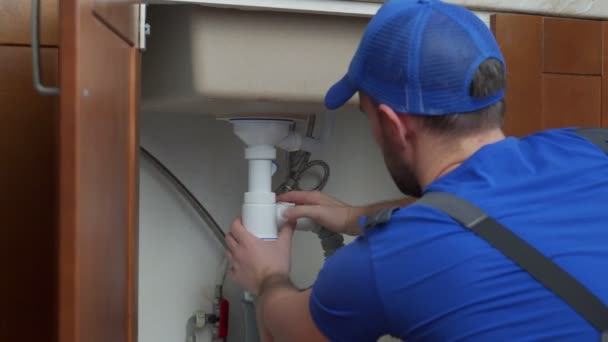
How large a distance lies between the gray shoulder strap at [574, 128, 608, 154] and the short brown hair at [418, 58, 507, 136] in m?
0.11

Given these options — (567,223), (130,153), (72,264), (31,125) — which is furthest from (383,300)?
(31,125)

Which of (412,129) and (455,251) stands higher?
(412,129)

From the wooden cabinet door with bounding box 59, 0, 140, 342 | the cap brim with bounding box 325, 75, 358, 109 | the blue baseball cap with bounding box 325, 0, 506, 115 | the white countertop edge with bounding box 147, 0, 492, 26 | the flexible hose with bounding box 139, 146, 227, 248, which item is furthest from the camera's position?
the flexible hose with bounding box 139, 146, 227, 248

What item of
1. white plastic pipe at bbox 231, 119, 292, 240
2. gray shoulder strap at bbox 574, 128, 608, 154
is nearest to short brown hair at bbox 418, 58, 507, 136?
gray shoulder strap at bbox 574, 128, 608, 154

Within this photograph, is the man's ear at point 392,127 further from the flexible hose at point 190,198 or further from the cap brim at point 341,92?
the flexible hose at point 190,198

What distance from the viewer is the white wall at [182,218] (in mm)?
1424

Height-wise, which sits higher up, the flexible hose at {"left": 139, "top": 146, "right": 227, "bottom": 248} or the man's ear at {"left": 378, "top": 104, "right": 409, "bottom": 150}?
the man's ear at {"left": 378, "top": 104, "right": 409, "bottom": 150}

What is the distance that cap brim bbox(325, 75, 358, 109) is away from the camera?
98 cm

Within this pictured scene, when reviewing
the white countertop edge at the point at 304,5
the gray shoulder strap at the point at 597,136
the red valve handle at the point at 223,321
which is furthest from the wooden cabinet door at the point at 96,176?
the gray shoulder strap at the point at 597,136

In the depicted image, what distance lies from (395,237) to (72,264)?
338mm

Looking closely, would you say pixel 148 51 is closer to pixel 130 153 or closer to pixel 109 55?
pixel 130 153

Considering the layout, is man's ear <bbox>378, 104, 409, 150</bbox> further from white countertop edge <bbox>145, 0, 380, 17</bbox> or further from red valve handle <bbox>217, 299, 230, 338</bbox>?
red valve handle <bbox>217, 299, 230, 338</bbox>

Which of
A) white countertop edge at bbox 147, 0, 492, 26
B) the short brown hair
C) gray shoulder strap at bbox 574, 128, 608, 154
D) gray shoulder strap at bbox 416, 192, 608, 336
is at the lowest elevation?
gray shoulder strap at bbox 416, 192, 608, 336

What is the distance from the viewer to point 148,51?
128 cm
